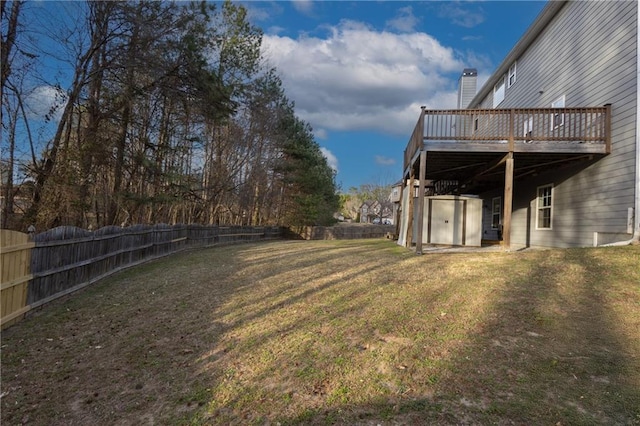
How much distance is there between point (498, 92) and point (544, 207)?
271 inches

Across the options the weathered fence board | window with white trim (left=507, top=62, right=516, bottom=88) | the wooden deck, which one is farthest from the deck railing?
the weathered fence board

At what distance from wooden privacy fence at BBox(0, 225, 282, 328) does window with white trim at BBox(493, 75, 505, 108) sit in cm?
1424

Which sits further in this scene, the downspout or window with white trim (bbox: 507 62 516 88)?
window with white trim (bbox: 507 62 516 88)

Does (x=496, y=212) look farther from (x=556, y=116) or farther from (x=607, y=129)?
(x=607, y=129)

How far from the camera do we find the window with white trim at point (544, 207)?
10.7 m

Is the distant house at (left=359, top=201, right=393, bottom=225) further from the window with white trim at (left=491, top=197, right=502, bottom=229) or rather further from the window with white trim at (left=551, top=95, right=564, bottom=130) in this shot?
the window with white trim at (left=551, top=95, right=564, bottom=130)

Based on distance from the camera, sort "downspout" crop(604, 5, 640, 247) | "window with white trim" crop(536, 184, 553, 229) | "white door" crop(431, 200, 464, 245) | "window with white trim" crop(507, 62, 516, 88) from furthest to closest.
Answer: "window with white trim" crop(507, 62, 516, 88)
"white door" crop(431, 200, 464, 245)
"window with white trim" crop(536, 184, 553, 229)
"downspout" crop(604, 5, 640, 247)

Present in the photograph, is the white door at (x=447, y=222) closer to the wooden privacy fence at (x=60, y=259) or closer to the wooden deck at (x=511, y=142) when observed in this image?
the wooden deck at (x=511, y=142)

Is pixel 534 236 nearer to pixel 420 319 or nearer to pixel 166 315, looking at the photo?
pixel 420 319

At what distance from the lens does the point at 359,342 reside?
11.7 ft

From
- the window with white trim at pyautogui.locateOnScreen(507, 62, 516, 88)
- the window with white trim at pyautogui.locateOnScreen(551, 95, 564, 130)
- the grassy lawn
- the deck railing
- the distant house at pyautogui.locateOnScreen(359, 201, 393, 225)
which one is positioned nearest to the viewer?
the grassy lawn

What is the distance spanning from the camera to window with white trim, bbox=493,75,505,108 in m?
15.2

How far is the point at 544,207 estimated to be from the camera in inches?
433

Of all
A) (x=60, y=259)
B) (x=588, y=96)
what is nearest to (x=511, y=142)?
(x=588, y=96)
